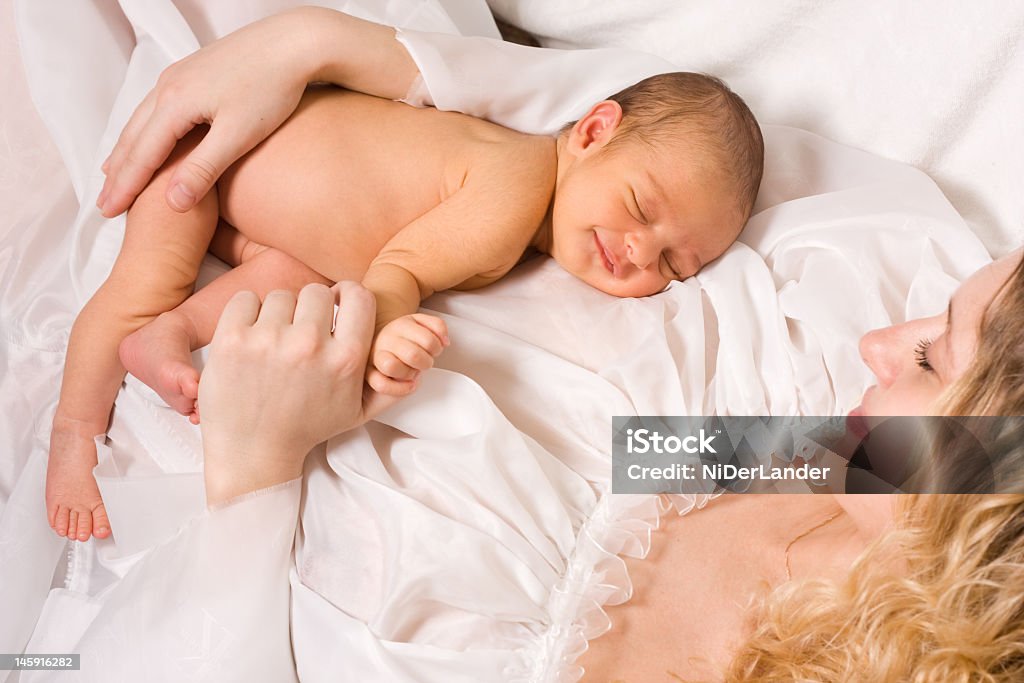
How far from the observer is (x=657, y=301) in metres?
1.38

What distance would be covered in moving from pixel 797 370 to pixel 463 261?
490 millimetres

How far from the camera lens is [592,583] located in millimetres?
1091

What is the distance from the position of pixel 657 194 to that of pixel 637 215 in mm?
43

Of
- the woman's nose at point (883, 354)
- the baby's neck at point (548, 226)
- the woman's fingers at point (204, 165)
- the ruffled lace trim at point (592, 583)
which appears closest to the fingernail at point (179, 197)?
A: the woman's fingers at point (204, 165)

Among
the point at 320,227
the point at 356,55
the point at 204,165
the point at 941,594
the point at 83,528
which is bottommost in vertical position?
the point at 83,528

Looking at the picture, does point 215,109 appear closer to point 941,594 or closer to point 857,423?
point 857,423

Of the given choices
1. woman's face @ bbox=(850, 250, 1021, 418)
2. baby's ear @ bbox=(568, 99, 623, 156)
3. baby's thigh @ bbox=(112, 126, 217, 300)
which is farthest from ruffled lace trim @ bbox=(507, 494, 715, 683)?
baby's thigh @ bbox=(112, 126, 217, 300)

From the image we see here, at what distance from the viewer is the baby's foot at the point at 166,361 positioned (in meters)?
1.19

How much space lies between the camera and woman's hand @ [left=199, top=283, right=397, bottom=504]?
1085 millimetres

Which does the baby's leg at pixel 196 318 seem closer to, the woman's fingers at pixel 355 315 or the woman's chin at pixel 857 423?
the woman's fingers at pixel 355 315

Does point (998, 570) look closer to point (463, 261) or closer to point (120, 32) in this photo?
point (463, 261)

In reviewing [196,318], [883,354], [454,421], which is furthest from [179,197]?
[883,354]

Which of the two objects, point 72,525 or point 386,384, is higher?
point 386,384

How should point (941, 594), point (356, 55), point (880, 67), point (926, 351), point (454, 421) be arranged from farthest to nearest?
1. point (880, 67)
2. point (356, 55)
3. point (454, 421)
4. point (926, 351)
5. point (941, 594)
